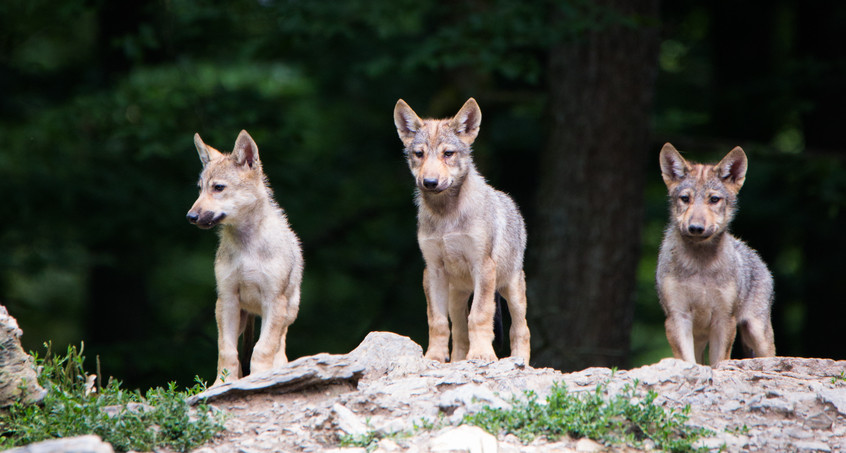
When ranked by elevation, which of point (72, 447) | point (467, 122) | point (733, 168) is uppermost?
point (467, 122)

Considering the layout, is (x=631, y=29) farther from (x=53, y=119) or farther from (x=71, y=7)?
(x=53, y=119)

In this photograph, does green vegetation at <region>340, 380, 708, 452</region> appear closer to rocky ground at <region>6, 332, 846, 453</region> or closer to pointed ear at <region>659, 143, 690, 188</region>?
rocky ground at <region>6, 332, 846, 453</region>

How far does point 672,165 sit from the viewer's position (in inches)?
332

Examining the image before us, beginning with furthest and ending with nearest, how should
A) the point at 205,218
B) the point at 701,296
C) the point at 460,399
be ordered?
1. the point at 701,296
2. the point at 205,218
3. the point at 460,399

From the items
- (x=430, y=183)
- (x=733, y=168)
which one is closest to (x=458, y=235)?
(x=430, y=183)

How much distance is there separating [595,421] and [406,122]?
136 inches

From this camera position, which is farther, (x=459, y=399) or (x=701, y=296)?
(x=701, y=296)

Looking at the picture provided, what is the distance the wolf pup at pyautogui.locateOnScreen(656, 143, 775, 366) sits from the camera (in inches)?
316

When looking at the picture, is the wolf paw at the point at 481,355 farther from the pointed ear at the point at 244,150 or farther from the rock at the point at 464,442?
the pointed ear at the point at 244,150

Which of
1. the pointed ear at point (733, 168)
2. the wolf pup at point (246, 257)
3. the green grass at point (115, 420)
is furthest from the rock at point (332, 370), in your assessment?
the pointed ear at point (733, 168)

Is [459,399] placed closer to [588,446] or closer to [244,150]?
[588,446]

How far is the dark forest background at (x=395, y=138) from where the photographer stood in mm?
12523

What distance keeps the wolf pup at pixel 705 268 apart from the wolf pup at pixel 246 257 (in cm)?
350

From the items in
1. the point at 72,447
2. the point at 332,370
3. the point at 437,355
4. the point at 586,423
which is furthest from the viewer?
the point at 437,355
